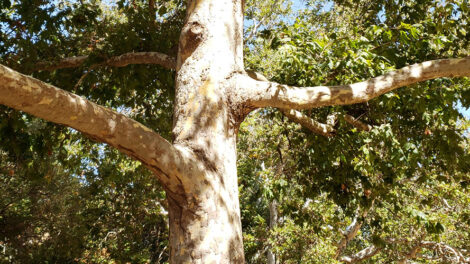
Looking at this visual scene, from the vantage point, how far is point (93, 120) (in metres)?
1.77

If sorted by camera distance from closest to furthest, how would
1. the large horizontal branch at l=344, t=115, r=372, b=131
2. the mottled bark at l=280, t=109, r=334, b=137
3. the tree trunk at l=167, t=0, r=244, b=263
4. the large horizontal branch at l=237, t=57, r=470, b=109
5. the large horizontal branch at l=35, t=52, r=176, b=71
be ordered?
1. the tree trunk at l=167, t=0, r=244, b=263
2. the large horizontal branch at l=237, t=57, r=470, b=109
3. the mottled bark at l=280, t=109, r=334, b=137
4. the large horizontal branch at l=35, t=52, r=176, b=71
5. the large horizontal branch at l=344, t=115, r=372, b=131

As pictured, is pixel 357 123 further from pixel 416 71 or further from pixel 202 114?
pixel 202 114

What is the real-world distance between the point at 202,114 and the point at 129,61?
240 cm

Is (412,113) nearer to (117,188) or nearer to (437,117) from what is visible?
(437,117)

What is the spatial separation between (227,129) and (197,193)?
53 cm

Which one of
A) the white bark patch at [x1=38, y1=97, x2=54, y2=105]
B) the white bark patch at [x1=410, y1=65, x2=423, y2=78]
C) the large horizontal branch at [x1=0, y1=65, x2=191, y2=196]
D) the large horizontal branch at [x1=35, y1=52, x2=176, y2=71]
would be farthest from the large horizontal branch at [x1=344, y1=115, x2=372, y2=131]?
the white bark patch at [x1=38, y1=97, x2=54, y2=105]

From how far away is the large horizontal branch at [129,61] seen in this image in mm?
4062

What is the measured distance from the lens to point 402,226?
33.9 ft

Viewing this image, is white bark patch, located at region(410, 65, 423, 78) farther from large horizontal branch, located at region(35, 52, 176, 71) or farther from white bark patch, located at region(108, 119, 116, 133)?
large horizontal branch, located at region(35, 52, 176, 71)

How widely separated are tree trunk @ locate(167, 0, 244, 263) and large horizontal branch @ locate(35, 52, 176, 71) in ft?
3.81

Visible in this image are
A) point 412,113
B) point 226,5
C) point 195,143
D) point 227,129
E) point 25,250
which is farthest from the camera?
point 25,250

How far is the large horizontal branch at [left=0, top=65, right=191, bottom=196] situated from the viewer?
1.53m

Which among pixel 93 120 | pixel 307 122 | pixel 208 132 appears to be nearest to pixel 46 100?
pixel 93 120

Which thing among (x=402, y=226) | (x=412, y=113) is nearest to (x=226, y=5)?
(x=412, y=113)
